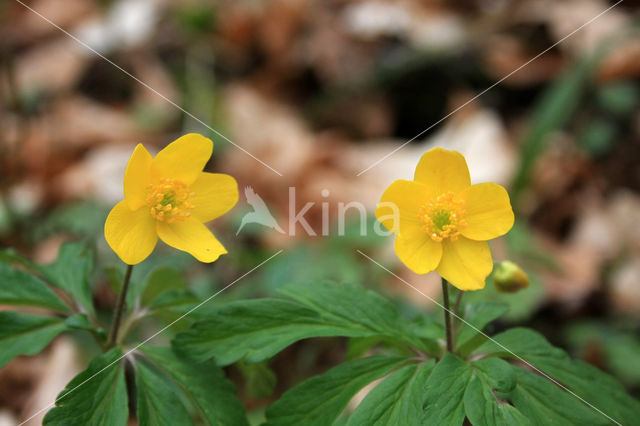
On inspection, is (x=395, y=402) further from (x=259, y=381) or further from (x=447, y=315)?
(x=259, y=381)

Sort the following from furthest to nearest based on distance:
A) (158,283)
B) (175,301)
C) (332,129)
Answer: (332,129) → (158,283) → (175,301)

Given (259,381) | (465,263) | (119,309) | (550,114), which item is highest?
(550,114)

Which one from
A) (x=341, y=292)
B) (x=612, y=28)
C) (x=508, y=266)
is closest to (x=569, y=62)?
(x=612, y=28)

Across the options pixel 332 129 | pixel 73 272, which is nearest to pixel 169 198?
pixel 73 272

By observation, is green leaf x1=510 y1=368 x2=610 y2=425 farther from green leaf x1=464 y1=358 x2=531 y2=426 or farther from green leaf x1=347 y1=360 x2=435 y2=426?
green leaf x1=347 y1=360 x2=435 y2=426

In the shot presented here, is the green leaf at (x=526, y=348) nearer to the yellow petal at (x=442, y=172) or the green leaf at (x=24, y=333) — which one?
the yellow petal at (x=442, y=172)

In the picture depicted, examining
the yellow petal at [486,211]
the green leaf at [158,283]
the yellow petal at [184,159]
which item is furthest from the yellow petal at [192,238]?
the yellow petal at [486,211]

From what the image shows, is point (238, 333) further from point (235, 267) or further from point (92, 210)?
point (92, 210)
